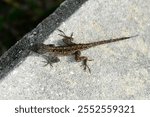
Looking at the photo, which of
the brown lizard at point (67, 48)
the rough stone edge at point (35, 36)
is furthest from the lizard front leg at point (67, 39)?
the rough stone edge at point (35, 36)

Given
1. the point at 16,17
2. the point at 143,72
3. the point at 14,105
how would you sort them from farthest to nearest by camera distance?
the point at 16,17 < the point at 143,72 < the point at 14,105

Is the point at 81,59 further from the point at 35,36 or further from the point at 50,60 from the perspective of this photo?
the point at 35,36

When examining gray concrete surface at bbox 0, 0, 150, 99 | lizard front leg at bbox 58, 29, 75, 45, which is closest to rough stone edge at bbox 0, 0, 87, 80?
gray concrete surface at bbox 0, 0, 150, 99

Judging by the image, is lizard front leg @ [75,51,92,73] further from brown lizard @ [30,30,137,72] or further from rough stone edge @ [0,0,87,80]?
rough stone edge @ [0,0,87,80]

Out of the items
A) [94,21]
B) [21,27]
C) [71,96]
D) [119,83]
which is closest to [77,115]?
[71,96]

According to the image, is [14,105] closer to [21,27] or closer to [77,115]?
[77,115]

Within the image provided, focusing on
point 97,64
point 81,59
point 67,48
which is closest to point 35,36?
point 67,48
